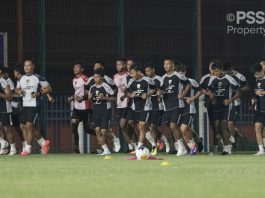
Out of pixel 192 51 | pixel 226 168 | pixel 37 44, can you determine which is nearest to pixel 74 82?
pixel 37 44

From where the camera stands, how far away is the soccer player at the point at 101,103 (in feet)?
72.8

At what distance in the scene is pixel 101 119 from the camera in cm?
2227

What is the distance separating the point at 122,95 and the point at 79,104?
981 millimetres

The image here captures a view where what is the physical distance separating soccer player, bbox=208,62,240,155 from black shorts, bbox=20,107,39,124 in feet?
12.1

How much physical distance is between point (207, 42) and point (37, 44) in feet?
14.2

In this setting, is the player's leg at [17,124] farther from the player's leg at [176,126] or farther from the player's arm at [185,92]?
the player's arm at [185,92]

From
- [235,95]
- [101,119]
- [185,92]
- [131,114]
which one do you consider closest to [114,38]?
[131,114]

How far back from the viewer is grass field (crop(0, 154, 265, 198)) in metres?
10.2

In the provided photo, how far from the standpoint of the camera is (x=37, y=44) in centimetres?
2353

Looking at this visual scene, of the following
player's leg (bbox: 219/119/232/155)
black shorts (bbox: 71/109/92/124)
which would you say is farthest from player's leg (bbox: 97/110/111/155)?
player's leg (bbox: 219/119/232/155)

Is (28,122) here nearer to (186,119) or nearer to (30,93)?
(30,93)

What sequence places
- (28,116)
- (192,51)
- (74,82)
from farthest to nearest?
1. (192,51)
2. (74,82)
3. (28,116)

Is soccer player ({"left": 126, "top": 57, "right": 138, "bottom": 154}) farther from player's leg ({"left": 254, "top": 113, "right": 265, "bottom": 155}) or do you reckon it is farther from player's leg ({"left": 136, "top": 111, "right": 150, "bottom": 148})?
player's leg ({"left": 254, "top": 113, "right": 265, "bottom": 155})

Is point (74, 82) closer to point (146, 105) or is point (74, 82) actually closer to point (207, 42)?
point (146, 105)
